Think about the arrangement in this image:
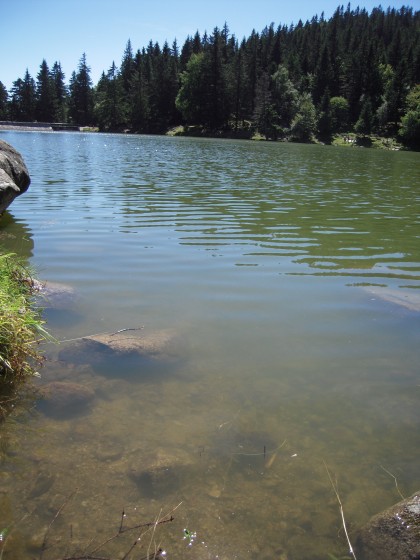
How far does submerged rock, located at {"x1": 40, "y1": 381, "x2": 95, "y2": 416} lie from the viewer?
395cm

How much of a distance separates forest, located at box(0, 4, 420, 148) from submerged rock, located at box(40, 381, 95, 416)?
9964 centimetres

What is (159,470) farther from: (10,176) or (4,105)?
(4,105)

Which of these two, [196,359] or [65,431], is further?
[196,359]

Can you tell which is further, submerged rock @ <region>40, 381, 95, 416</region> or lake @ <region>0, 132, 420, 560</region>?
submerged rock @ <region>40, 381, 95, 416</region>

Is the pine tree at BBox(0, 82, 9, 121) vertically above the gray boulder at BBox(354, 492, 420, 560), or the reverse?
the pine tree at BBox(0, 82, 9, 121)

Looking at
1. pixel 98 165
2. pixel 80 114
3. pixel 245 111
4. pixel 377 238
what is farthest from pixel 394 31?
Answer: pixel 377 238

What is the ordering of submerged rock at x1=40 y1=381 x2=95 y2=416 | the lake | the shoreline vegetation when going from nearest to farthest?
the lake
submerged rock at x1=40 y1=381 x2=95 y2=416
the shoreline vegetation

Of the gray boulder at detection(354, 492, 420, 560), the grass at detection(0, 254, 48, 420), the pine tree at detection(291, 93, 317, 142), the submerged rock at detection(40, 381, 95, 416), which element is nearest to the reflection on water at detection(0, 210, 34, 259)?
the grass at detection(0, 254, 48, 420)

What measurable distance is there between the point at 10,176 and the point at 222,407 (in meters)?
10.5

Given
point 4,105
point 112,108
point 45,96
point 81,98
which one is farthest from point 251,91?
point 4,105

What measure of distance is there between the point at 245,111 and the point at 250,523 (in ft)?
404

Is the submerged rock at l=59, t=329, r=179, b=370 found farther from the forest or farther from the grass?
the forest

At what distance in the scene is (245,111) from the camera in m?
115

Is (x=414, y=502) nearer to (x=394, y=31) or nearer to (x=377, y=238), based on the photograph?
(x=377, y=238)
